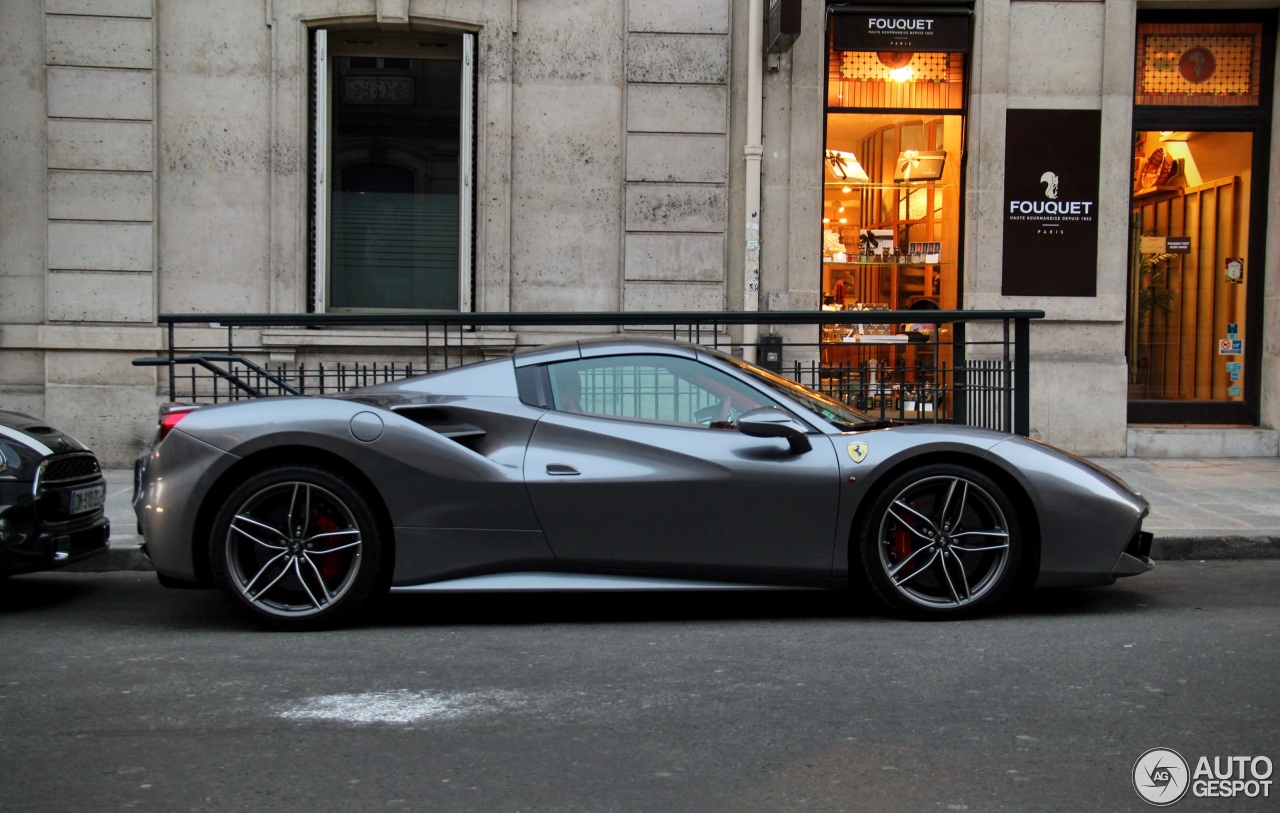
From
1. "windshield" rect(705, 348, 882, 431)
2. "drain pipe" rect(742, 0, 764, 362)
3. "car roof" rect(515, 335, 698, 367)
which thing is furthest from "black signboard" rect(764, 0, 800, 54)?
"car roof" rect(515, 335, 698, 367)

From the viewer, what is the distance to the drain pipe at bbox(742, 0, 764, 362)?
1173cm

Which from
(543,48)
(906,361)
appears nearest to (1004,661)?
(906,361)

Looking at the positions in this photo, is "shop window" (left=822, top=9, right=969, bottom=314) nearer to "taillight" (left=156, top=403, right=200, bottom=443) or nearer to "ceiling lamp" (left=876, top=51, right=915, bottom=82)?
"ceiling lamp" (left=876, top=51, right=915, bottom=82)

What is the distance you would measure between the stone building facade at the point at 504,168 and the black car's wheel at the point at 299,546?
6109 millimetres

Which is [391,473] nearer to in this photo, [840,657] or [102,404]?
Result: [840,657]

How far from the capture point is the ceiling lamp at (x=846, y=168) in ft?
40.6

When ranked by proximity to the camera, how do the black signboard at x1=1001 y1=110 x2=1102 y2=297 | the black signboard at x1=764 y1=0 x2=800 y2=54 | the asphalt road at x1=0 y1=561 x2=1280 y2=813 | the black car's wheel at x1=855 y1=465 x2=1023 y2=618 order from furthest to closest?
the black signboard at x1=1001 y1=110 x2=1102 y2=297 → the black signboard at x1=764 y1=0 x2=800 y2=54 → the black car's wheel at x1=855 y1=465 x2=1023 y2=618 → the asphalt road at x1=0 y1=561 x2=1280 y2=813

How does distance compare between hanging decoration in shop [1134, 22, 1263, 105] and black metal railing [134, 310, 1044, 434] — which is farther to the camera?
hanging decoration in shop [1134, 22, 1263, 105]

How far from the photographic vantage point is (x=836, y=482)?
5555mm

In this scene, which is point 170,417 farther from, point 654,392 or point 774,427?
point 774,427

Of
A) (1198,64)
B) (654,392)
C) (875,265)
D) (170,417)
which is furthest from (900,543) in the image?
(1198,64)

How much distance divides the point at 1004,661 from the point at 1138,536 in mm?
1241

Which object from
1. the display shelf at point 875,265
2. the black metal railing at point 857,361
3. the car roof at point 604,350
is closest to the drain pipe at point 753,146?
the display shelf at point 875,265

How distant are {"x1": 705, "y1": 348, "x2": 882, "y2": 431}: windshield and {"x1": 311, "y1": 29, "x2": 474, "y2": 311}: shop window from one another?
650 centimetres
